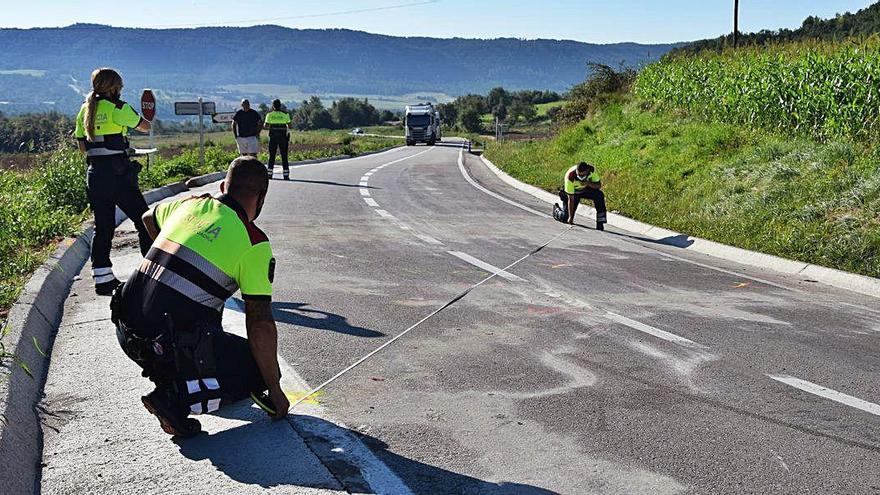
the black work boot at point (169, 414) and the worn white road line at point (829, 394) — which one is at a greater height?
the black work boot at point (169, 414)

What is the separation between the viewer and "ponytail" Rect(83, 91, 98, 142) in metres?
8.57

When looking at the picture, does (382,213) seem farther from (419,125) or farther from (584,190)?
(419,125)

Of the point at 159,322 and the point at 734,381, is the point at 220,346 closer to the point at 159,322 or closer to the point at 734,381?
the point at 159,322

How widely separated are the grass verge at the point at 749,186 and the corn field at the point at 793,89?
593 mm

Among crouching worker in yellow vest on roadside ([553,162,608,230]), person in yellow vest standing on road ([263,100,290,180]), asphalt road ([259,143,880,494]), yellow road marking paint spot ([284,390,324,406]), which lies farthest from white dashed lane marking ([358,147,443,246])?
yellow road marking paint spot ([284,390,324,406])

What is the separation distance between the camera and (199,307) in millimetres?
5070

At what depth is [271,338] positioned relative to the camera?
5.10m

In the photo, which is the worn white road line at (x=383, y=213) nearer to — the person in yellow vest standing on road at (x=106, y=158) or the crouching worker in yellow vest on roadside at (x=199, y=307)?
the person in yellow vest standing on road at (x=106, y=158)

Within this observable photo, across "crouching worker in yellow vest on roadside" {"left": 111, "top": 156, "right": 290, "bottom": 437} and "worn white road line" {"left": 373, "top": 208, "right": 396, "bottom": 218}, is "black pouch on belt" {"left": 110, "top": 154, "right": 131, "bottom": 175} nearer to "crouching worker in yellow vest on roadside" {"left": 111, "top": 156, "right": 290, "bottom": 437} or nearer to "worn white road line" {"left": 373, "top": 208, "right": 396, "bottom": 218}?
"crouching worker in yellow vest on roadside" {"left": 111, "top": 156, "right": 290, "bottom": 437}

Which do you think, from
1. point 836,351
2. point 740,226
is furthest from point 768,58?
point 836,351

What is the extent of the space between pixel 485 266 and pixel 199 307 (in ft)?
19.7

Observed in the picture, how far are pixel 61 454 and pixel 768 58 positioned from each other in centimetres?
Answer: 2006

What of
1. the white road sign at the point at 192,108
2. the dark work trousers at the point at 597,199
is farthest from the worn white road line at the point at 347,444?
the white road sign at the point at 192,108

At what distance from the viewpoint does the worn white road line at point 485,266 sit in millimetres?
10109
